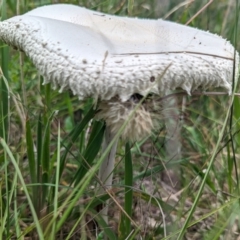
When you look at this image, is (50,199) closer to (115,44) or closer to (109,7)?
(115,44)

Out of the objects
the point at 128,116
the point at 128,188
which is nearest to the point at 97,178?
the point at 128,188

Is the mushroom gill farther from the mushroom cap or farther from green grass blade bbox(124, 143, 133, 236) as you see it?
green grass blade bbox(124, 143, 133, 236)

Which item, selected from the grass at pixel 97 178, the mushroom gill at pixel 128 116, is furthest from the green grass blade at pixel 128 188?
the mushroom gill at pixel 128 116

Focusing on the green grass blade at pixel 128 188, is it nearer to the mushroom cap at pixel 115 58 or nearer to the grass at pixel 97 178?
the grass at pixel 97 178

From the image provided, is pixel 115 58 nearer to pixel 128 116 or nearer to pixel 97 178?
pixel 128 116

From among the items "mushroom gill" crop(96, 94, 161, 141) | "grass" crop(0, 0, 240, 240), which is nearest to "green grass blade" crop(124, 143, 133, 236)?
"grass" crop(0, 0, 240, 240)

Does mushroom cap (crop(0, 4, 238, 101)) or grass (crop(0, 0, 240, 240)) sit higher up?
mushroom cap (crop(0, 4, 238, 101))
